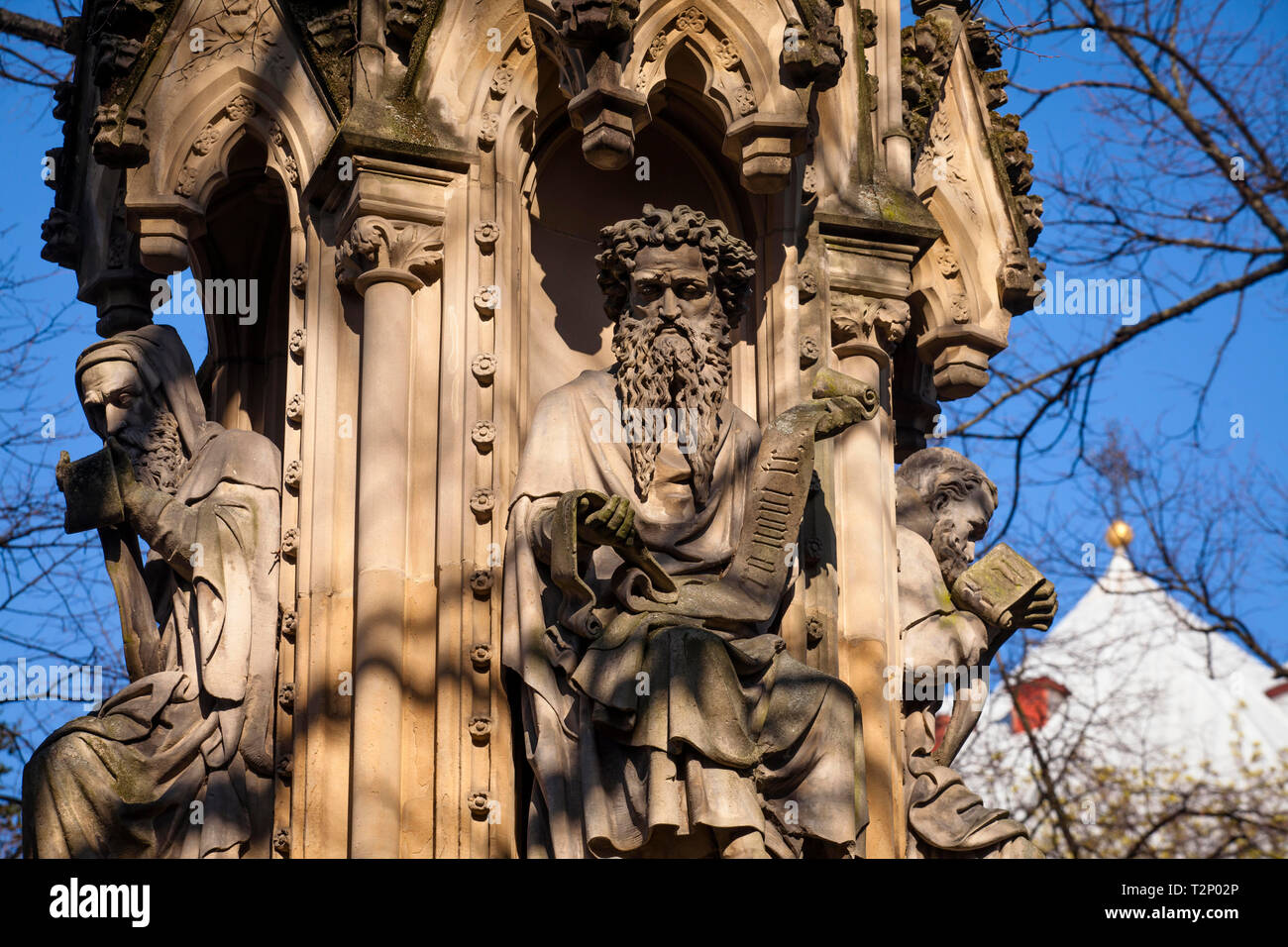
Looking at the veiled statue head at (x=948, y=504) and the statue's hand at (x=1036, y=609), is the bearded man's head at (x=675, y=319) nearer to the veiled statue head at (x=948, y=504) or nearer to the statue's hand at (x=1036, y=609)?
the veiled statue head at (x=948, y=504)

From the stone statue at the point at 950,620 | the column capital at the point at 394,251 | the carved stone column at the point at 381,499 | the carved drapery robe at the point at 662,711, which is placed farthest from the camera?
the stone statue at the point at 950,620

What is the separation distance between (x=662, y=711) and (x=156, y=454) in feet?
9.29

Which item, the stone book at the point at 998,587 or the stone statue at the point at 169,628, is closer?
the stone statue at the point at 169,628

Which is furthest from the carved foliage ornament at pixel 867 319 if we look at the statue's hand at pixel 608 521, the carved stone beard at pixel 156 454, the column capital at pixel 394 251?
the carved stone beard at pixel 156 454

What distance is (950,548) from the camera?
11.5 m

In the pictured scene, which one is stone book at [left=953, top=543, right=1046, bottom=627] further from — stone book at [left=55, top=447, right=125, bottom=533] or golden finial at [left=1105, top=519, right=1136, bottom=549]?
golden finial at [left=1105, top=519, right=1136, bottom=549]

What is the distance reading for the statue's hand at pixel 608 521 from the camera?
949 centimetres

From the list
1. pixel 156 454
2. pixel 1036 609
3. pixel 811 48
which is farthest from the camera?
pixel 1036 609

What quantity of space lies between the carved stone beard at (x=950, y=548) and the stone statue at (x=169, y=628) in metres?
2.90

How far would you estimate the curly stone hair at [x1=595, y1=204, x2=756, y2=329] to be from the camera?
10.3 meters

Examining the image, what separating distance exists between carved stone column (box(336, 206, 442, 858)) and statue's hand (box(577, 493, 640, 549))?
93 cm
